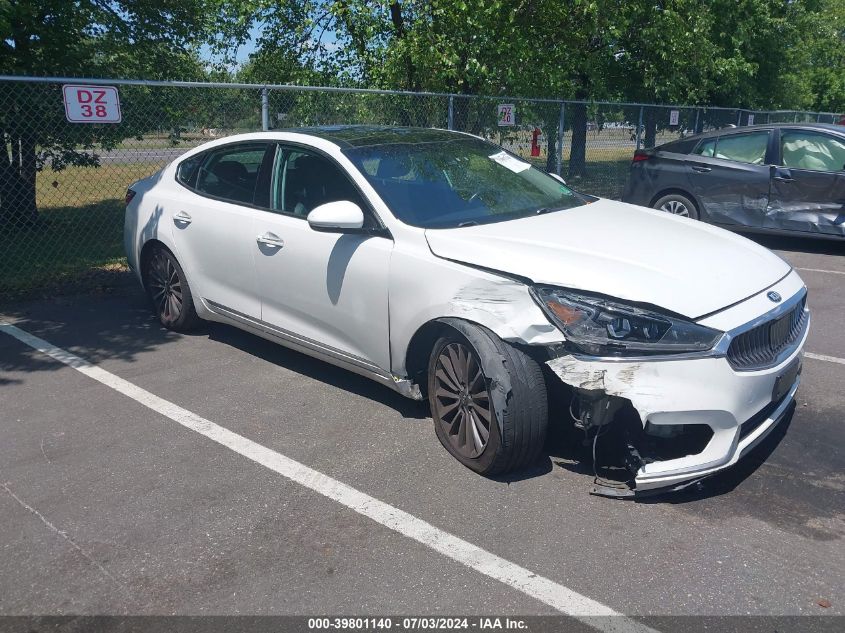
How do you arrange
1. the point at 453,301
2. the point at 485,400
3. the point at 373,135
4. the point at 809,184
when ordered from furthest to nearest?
the point at 809,184, the point at 373,135, the point at 453,301, the point at 485,400

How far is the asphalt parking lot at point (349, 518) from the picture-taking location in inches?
120

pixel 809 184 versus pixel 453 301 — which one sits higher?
pixel 809 184

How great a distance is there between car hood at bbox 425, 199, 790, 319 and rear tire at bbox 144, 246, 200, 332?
2623mm

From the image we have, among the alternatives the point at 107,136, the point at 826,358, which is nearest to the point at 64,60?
the point at 107,136

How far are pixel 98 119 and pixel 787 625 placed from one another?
267 inches

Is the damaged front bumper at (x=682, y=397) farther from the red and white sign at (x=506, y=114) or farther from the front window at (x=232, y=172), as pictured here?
the red and white sign at (x=506, y=114)

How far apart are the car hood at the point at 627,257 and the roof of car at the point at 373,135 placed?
1.11m

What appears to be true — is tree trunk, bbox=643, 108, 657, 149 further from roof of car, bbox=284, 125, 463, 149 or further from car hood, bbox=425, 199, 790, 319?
car hood, bbox=425, 199, 790, 319

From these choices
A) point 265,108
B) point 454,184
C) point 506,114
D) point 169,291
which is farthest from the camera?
point 506,114

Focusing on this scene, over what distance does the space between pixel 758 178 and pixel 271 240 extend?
23.1 ft

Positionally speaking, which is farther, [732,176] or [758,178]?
[732,176]

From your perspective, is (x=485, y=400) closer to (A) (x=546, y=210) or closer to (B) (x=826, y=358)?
(A) (x=546, y=210)

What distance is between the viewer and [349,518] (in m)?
3.61

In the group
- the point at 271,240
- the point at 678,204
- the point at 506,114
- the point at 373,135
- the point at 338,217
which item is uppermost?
the point at 506,114
